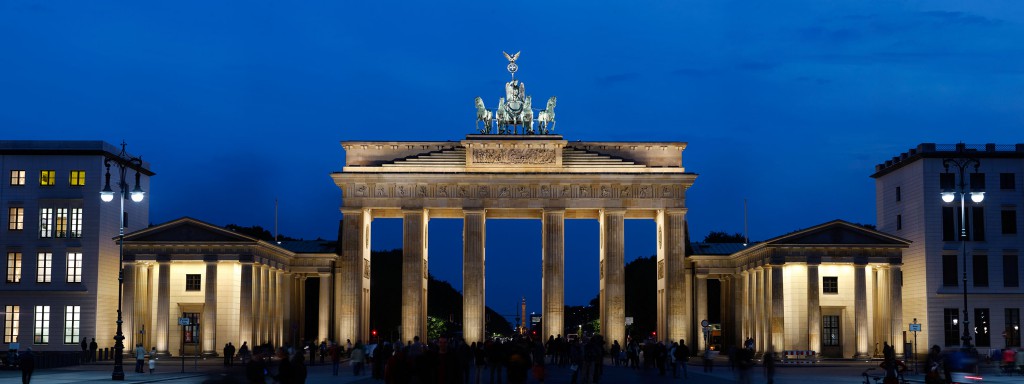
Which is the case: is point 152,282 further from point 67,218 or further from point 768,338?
point 768,338

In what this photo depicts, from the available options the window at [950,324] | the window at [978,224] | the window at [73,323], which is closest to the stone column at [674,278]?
the window at [950,324]

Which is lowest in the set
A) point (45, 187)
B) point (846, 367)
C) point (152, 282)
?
point (846, 367)

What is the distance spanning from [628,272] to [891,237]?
252ft

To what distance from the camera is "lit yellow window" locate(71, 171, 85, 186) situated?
83.3m

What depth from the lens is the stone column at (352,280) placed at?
8994cm

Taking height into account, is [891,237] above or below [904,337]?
above

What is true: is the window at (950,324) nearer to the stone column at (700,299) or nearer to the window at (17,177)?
the stone column at (700,299)

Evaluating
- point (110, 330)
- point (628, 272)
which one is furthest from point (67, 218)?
point (628, 272)

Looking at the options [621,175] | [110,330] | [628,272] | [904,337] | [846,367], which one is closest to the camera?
[846,367]

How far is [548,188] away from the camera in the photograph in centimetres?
9162

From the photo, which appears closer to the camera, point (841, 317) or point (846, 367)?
point (846, 367)

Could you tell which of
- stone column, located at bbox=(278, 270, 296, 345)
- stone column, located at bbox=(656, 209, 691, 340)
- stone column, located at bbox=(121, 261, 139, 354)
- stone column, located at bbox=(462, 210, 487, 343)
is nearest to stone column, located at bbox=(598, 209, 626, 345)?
stone column, located at bbox=(656, 209, 691, 340)

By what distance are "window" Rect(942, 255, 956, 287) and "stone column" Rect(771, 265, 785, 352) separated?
10.7 m

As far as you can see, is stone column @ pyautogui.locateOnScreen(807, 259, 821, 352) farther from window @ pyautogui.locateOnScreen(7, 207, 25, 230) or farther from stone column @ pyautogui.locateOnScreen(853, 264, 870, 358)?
window @ pyautogui.locateOnScreen(7, 207, 25, 230)
